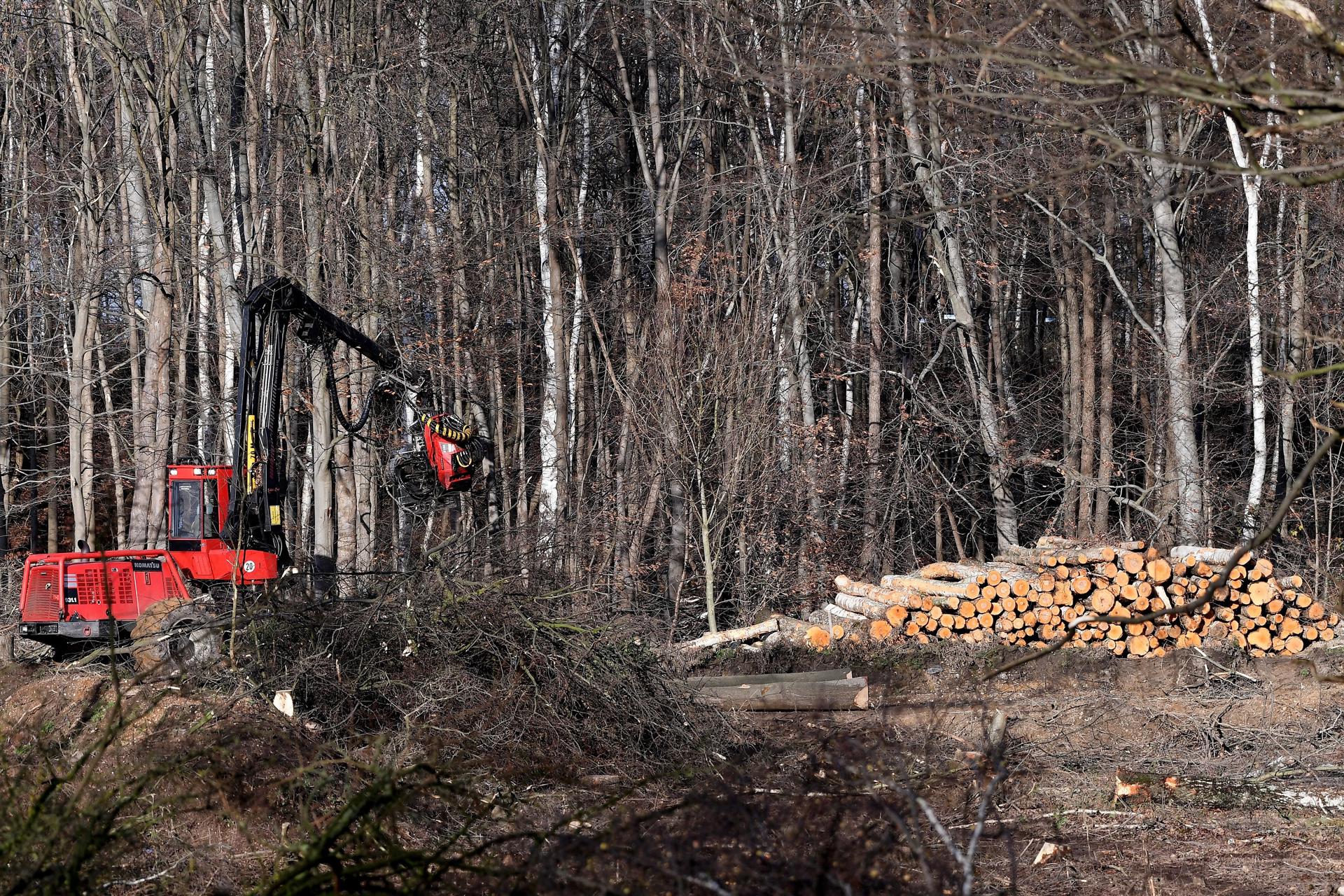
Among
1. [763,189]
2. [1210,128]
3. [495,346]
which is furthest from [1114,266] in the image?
[495,346]

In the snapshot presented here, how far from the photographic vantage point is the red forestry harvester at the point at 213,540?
36.8ft

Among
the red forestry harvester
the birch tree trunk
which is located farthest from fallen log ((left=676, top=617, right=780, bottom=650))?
the birch tree trunk

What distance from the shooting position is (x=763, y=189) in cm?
1934

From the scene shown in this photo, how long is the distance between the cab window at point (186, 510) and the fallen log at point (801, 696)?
540 centimetres

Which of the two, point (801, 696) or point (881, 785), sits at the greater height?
Result: point (881, 785)

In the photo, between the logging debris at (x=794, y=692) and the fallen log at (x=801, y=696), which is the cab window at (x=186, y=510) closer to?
the logging debris at (x=794, y=692)

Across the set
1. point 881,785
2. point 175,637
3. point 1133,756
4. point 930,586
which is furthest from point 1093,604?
point 881,785

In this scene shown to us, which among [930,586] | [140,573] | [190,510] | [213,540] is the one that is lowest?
[930,586]

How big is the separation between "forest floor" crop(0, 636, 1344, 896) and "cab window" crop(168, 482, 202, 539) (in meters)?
2.85

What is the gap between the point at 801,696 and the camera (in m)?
10.9

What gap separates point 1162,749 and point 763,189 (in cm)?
1215

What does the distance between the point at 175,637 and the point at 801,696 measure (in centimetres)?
519

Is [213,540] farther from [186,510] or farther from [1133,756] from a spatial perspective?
[1133,756]

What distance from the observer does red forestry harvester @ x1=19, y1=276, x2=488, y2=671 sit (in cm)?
1123
